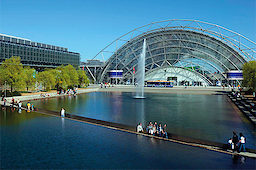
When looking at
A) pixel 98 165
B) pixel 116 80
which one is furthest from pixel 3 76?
pixel 116 80

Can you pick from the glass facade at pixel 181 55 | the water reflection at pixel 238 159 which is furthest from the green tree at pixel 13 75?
the glass facade at pixel 181 55

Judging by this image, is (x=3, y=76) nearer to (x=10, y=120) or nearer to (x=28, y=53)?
(x=10, y=120)

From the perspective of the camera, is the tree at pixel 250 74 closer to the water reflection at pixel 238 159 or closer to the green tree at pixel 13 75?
the water reflection at pixel 238 159

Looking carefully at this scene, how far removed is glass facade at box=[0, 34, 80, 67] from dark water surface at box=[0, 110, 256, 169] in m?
87.7

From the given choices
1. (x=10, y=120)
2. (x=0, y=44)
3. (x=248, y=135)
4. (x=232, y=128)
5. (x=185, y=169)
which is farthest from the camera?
(x=0, y=44)

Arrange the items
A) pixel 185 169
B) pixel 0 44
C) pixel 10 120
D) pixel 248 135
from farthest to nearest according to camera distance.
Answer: pixel 0 44 → pixel 10 120 → pixel 248 135 → pixel 185 169

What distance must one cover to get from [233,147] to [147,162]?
22.9ft

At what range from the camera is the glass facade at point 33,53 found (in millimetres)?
94938

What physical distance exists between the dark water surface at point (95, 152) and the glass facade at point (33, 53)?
87.7 meters

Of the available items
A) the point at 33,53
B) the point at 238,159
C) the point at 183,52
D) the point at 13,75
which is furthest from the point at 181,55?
the point at 238,159

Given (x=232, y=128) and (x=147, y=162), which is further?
(x=232, y=128)

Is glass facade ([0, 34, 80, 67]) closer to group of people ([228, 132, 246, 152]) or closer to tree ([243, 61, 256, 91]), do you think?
tree ([243, 61, 256, 91])

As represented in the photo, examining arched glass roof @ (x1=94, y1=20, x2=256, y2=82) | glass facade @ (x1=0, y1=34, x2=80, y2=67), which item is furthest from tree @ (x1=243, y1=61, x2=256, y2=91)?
glass facade @ (x1=0, y1=34, x2=80, y2=67)

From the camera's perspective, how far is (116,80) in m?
106
